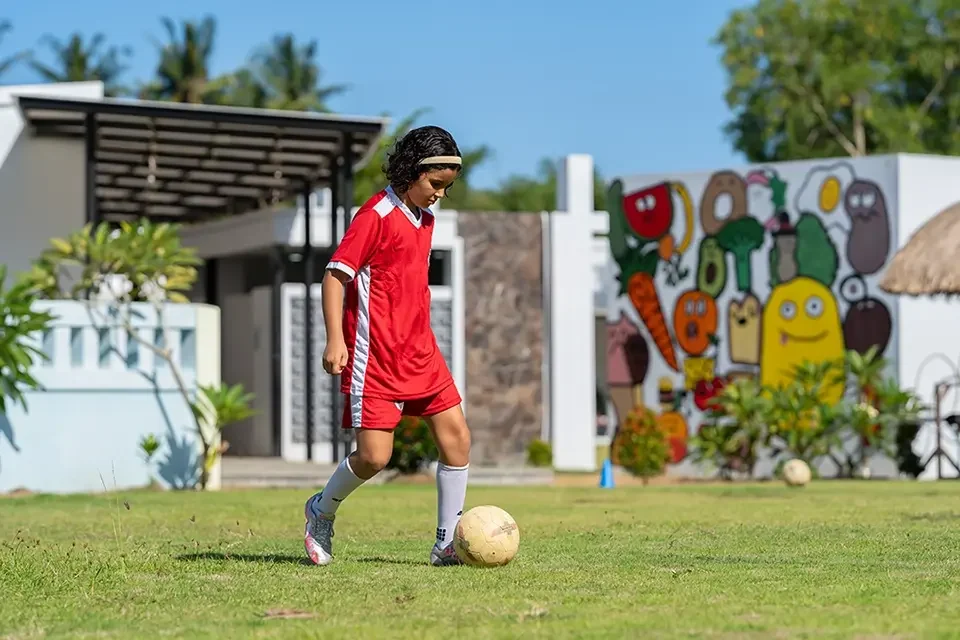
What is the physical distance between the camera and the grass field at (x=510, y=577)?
5.28m

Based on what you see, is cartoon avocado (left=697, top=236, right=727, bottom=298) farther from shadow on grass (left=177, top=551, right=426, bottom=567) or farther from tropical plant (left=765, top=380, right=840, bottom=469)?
shadow on grass (left=177, top=551, right=426, bottom=567)

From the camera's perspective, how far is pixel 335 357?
7.14 m

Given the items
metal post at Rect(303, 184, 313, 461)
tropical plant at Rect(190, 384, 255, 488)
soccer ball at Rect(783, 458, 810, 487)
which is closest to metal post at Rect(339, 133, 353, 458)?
metal post at Rect(303, 184, 313, 461)

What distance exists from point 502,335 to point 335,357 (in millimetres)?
19507

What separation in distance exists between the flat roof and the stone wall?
3262 millimetres

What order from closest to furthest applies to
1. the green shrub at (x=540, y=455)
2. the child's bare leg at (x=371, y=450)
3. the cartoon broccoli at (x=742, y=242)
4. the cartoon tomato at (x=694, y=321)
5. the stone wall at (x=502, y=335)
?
the child's bare leg at (x=371, y=450)
the cartoon broccoli at (x=742, y=242)
the cartoon tomato at (x=694, y=321)
the green shrub at (x=540, y=455)
the stone wall at (x=502, y=335)

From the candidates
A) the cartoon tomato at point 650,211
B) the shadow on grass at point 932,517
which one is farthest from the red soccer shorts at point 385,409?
the cartoon tomato at point 650,211

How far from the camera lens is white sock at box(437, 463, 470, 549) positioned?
24.5 ft

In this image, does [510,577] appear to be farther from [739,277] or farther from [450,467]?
[739,277]

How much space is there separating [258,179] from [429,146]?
55.7 feet

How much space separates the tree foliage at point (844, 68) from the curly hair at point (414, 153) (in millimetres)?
41062

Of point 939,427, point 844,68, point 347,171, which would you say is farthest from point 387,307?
point 844,68

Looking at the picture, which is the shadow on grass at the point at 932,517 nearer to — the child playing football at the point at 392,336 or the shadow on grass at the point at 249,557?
the child playing football at the point at 392,336

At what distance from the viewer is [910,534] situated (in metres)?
8.93
